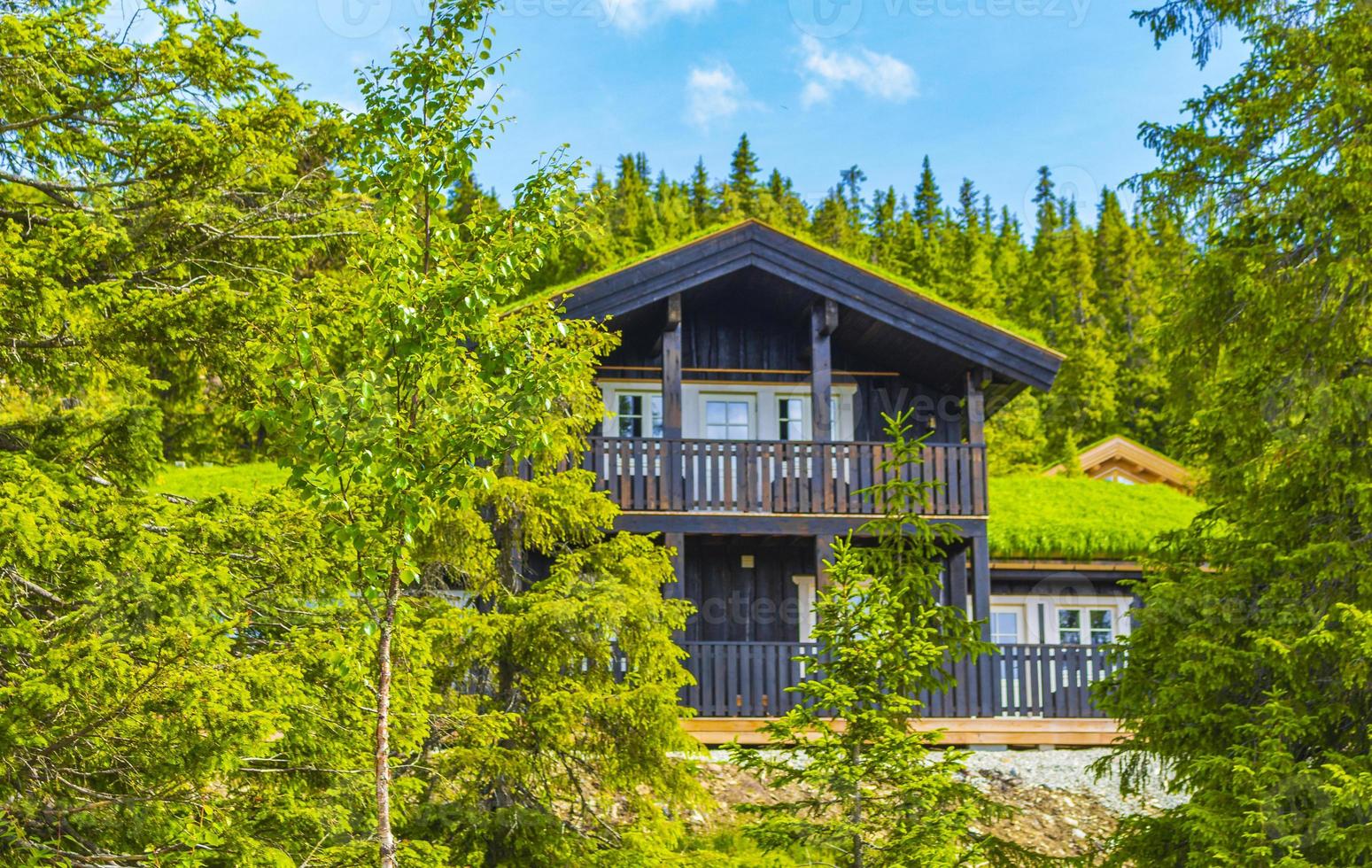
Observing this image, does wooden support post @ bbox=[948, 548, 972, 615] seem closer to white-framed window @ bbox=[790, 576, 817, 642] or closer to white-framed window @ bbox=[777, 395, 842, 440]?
white-framed window @ bbox=[790, 576, 817, 642]

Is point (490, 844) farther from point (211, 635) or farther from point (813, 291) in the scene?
point (813, 291)

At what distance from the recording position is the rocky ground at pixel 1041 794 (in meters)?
13.5

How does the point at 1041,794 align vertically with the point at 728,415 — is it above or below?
A: below

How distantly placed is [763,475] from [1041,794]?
4.94 m

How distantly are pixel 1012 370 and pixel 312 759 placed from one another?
11595 millimetres

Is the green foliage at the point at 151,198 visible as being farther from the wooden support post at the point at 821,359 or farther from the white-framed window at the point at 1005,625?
the white-framed window at the point at 1005,625

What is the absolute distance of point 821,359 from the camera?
56.2 ft

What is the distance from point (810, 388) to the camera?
18375 mm

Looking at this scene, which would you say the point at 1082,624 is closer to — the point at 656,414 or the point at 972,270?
the point at 656,414

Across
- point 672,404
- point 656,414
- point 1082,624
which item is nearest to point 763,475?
point 672,404

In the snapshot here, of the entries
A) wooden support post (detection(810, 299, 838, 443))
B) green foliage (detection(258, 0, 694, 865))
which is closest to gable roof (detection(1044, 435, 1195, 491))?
wooden support post (detection(810, 299, 838, 443))

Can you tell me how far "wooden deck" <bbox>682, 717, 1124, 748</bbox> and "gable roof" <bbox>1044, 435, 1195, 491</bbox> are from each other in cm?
1228

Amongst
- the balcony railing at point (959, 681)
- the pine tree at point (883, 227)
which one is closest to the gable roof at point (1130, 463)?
the balcony railing at point (959, 681)

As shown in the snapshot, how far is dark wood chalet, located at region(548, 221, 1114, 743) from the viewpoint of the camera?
16.1 meters
